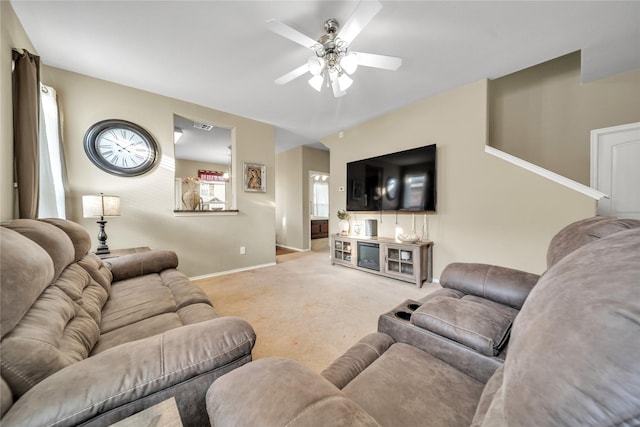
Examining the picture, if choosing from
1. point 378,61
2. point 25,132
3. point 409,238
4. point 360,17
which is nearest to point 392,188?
point 409,238

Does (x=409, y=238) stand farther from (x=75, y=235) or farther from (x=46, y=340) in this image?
(x=75, y=235)

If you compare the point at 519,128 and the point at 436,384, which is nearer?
the point at 436,384

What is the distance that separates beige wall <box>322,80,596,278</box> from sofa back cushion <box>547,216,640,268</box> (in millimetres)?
1608

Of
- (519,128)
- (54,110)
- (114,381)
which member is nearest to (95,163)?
(54,110)

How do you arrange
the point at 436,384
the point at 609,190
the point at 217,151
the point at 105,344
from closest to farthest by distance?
1. the point at 436,384
2. the point at 105,344
3. the point at 609,190
4. the point at 217,151

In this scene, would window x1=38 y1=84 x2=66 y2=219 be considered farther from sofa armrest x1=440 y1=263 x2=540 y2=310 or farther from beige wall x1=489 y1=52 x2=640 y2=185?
beige wall x1=489 y1=52 x2=640 y2=185

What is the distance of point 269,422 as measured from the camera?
0.47 meters

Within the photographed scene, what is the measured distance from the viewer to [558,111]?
2736 mm

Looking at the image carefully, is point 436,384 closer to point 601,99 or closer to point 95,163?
point 95,163

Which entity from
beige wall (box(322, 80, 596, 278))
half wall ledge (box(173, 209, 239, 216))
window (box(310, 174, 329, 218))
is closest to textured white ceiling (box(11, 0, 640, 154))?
beige wall (box(322, 80, 596, 278))

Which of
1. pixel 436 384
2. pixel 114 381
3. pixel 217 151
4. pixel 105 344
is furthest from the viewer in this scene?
pixel 217 151

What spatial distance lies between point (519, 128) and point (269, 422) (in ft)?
13.4

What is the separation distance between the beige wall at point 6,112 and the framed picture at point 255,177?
2.35 meters

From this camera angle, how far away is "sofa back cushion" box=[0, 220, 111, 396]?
24.4 inches
